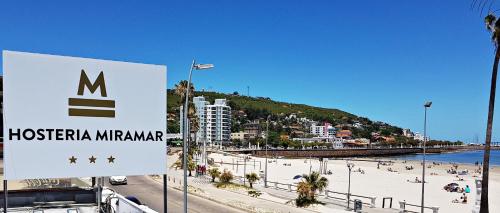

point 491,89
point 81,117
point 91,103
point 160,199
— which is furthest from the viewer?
point 160,199

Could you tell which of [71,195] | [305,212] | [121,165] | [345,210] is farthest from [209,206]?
[121,165]

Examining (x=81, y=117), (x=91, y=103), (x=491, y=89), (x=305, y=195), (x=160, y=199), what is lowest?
(x=160, y=199)

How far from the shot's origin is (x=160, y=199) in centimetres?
3600

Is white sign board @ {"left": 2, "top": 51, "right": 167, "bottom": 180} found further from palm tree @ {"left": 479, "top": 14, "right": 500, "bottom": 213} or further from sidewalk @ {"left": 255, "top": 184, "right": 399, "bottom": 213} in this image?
sidewalk @ {"left": 255, "top": 184, "right": 399, "bottom": 213}

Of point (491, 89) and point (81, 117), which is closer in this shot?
point (81, 117)

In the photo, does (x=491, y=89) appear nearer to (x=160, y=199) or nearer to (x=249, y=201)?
(x=249, y=201)

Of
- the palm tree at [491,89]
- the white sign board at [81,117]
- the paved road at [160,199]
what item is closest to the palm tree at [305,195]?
the paved road at [160,199]

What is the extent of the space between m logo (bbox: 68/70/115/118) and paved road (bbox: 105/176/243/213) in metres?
22.5

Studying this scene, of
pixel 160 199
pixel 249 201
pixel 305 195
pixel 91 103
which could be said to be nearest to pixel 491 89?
pixel 305 195

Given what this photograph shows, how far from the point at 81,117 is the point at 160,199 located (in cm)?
2852

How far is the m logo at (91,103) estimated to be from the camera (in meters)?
8.55

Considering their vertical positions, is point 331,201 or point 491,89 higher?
point 491,89

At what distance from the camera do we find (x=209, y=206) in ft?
108

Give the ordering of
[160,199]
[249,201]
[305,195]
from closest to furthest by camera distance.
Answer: [305,195] < [249,201] < [160,199]
